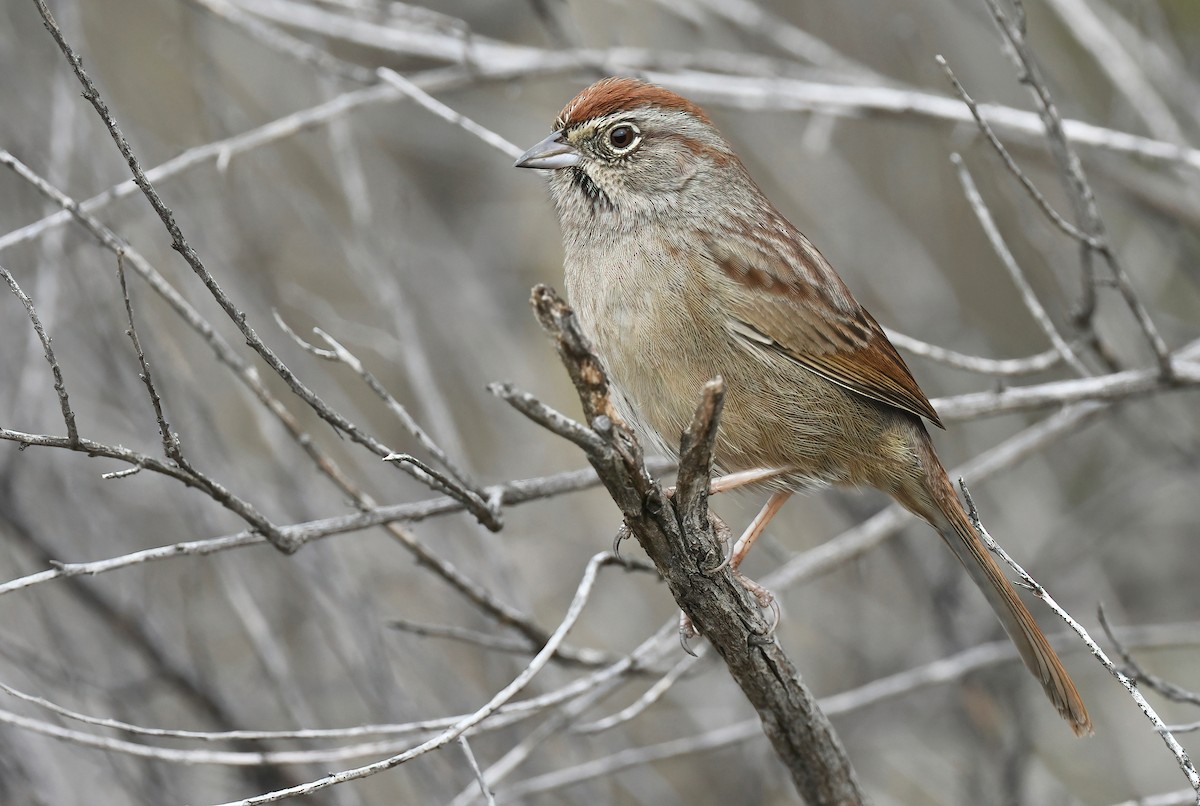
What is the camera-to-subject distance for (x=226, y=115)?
18.1 feet

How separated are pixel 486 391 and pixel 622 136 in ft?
6.45

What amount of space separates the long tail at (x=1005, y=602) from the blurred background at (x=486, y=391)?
58cm

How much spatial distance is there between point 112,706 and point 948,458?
4535 millimetres

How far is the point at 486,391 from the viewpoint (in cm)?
570

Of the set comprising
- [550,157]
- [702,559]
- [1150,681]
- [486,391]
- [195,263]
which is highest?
[486,391]

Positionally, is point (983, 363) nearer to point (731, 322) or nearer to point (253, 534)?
point (731, 322)

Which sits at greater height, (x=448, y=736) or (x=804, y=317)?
(x=804, y=317)

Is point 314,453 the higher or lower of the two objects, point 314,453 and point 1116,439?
the lower

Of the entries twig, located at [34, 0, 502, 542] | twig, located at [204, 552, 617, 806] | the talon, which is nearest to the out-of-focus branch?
the talon

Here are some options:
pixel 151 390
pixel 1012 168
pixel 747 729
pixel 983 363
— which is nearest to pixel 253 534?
pixel 151 390

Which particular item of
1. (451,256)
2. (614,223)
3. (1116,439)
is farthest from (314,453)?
(1116,439)

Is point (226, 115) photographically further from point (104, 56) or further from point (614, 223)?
point (614, 223)

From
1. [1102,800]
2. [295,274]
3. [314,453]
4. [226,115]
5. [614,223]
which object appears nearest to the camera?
[314,453]

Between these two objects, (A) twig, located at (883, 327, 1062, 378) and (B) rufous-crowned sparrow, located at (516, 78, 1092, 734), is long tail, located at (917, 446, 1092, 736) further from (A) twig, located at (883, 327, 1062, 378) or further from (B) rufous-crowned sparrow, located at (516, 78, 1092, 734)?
(A) twig, located at (883, 327, 1062, 378)
